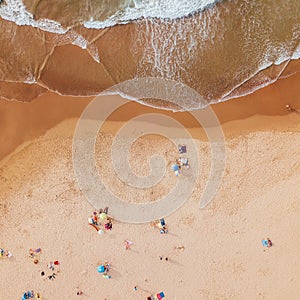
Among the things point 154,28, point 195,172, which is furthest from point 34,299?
point 154,28

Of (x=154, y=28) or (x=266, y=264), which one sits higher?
(x=154, y=28)

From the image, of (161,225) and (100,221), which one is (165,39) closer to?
(161,225)

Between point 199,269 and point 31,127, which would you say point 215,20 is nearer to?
point 31,127

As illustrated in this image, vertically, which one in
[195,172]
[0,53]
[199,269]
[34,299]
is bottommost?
[34,299]

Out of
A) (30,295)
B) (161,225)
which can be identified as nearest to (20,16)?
(161,225)

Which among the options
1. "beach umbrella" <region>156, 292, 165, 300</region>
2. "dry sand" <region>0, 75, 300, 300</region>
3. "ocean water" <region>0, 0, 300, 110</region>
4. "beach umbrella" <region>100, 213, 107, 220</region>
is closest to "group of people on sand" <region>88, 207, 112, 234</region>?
"beach umbrella" <region>100, 213, 107, 220</region>
